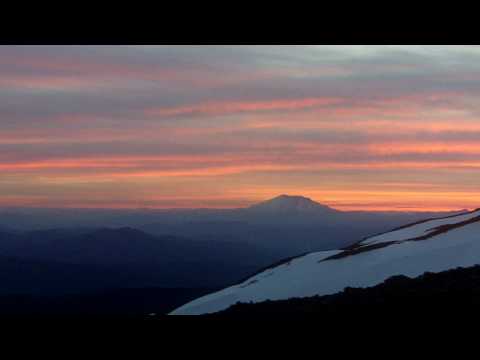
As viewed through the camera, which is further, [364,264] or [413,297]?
[364,264]

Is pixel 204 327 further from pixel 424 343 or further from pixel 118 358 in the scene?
pixel 424 343

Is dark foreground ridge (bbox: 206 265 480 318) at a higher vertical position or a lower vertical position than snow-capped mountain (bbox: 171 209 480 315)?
lower

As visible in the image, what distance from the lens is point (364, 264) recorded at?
67.1ft

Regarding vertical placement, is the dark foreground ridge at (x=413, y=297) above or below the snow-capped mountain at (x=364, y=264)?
below

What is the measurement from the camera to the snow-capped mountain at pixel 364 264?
1756cm

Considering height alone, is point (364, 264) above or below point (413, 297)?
above

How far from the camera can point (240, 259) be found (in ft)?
652

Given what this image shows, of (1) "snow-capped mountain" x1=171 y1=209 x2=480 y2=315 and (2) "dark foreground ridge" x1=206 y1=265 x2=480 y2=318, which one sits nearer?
(2) "dark foreground ridge" x1=206 y1=265 x2=480 y2=318

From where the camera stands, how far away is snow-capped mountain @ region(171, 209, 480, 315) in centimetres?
1756

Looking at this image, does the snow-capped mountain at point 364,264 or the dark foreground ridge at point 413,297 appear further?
the snow-capped mountain at point 364,264
